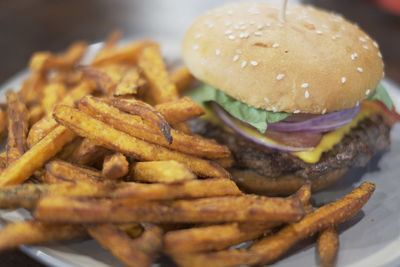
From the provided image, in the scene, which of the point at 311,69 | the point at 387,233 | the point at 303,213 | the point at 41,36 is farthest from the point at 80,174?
the point at 41,36

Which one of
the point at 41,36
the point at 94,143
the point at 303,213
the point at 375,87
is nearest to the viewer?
the point at 303,213

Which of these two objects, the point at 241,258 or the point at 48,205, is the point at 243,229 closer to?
the point at 241,258

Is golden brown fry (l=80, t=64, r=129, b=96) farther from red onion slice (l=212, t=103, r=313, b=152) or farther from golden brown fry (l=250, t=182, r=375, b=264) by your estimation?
golden brown fry (l=250, t=182, r=375, b=264)

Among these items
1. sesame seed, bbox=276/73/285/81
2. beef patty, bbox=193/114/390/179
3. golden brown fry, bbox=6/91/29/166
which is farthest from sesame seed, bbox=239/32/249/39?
golden brown fry, bbox=6/91/29/166

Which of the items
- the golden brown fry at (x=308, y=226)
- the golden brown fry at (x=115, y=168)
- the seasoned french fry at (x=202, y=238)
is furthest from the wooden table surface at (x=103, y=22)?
the seasoned french fry at (x=202, y=238)

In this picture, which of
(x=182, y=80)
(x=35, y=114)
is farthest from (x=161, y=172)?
(x=182, y=80)

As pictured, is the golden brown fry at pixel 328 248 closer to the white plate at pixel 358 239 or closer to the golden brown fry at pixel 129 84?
the white plate at pixel 358 239
